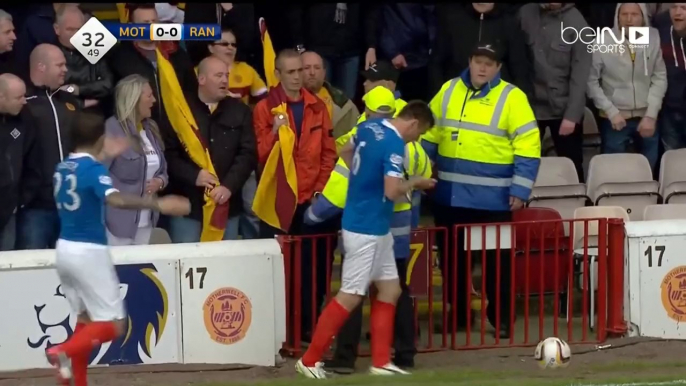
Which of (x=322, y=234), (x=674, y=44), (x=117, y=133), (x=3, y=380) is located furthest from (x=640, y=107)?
(x=3, y=380)

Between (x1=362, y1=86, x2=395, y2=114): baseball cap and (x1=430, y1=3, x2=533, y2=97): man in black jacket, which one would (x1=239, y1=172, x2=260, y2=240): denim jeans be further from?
(x1=430, y1=3, x2=533, y2=97): man in black jacket

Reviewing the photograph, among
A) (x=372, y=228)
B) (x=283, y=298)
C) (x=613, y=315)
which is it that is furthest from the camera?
(x=613, y=315)

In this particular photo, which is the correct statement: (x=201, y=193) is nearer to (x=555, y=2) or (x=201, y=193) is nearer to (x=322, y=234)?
(x=322, y=234)

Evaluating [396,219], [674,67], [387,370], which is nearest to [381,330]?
[387,370]

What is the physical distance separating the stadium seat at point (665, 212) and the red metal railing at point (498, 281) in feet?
1.83

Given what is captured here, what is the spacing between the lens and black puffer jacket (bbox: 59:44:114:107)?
11.0 m

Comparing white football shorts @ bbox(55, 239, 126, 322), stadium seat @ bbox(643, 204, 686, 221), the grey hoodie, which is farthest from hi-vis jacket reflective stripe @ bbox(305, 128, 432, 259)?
the grey hoodie

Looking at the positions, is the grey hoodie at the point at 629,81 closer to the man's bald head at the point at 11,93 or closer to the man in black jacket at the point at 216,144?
the man in black jacket at the point at 216,144

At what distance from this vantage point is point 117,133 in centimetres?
1038

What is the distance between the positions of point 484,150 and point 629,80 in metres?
2.68

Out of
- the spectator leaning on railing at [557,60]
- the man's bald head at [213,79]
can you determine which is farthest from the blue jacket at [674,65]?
the man's bald head at [213,79]

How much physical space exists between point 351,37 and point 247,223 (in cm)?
213

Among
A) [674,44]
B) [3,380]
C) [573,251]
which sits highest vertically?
[674,44]

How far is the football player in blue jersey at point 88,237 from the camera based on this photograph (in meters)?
8.48
